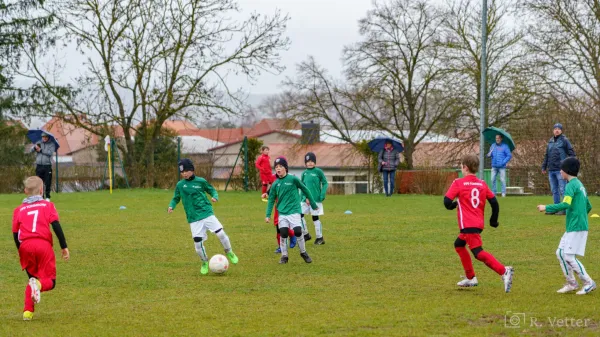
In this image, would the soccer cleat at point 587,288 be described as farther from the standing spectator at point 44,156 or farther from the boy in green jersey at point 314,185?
the standing spectator at point 44,156

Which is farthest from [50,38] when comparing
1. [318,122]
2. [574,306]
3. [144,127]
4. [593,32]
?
[574,306]

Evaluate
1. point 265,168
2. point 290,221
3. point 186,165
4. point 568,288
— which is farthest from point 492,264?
point 265,168

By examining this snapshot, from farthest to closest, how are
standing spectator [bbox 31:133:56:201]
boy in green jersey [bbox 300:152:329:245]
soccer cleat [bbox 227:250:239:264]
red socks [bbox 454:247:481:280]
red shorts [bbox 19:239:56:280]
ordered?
standing spectator [bbox 31:133:56:201] → boy in green jersey [bbox 300:152:329:245] → soccer cleat [bbox 227:250:239:264] → red socks [bbox 454:247:481:280] → red shorts [bbox 19:239:56:280]

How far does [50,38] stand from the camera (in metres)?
36.9

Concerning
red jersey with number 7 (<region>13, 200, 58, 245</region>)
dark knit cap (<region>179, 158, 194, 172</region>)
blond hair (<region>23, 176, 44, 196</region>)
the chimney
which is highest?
the chimney

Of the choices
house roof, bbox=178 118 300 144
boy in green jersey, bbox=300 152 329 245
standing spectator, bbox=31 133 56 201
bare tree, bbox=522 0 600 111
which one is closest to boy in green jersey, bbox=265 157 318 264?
boy in green jersey, bbox=300 152 329 245

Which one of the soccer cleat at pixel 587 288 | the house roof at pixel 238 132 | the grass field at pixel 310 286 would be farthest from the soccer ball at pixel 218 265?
the house roof at pixel 238 132

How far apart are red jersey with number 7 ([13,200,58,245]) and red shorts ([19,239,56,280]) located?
66 mm

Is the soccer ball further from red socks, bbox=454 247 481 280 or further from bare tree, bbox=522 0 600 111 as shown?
bare tree, bbox=522 0 600 111

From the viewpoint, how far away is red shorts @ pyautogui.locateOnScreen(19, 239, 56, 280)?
308 inches

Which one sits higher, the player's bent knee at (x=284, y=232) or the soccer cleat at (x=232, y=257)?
the player's bent knee at (x=284, y=232)

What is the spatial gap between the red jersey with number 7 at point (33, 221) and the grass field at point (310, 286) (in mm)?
833

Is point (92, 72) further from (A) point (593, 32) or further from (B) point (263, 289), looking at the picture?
(B) point (263, 289)

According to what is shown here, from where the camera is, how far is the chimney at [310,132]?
4235cm
